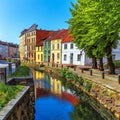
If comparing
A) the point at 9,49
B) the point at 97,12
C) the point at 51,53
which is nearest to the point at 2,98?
the point at 97,12

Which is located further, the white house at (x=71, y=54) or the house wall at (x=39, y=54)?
the house wall at (x=39, y=54)

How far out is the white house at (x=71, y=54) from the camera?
5245cm

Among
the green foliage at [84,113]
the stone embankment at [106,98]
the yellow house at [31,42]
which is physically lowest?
the green foliage at [84,113]

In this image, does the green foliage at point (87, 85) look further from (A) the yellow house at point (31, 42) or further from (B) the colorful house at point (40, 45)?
(A) the yellow house at point (31, 42)

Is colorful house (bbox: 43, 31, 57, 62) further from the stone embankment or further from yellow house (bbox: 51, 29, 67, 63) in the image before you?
the stone embankment

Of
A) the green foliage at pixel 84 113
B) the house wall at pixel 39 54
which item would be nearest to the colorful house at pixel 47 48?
the house wall at pixel 39 54

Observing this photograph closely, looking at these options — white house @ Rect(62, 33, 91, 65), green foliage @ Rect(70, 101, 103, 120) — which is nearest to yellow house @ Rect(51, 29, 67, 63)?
white house @ Rect(62, 33, 91, 65)

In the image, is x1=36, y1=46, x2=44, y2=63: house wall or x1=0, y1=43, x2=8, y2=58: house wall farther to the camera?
x1=0, y1=43, x2=8, y2=58: house wall

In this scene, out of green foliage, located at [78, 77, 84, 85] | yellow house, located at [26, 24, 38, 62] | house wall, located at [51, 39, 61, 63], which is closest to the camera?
green foliage, located at [78, 77, 84, 85]

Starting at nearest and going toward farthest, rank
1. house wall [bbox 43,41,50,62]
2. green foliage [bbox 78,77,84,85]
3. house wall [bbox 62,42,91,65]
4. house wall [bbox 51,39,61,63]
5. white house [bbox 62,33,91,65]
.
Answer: green foliage [bbox 78,77,84,85], house wall [bbox 62,42,91,65], white house [bbox 62,33,91,65], house wall [bbox 51,39,61,63], house wall [bbox 43,41,50,62]

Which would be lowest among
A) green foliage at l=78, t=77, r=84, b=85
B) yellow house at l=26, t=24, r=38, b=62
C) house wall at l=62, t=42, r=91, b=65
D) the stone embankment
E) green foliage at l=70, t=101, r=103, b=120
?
green foliage at l=70, t=101, r=103, b=120

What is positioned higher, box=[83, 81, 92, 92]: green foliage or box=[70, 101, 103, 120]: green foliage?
box=[83, 81, 92, 92]: green foliage

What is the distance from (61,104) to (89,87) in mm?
4628

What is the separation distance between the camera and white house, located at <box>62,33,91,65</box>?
52.5 meters
